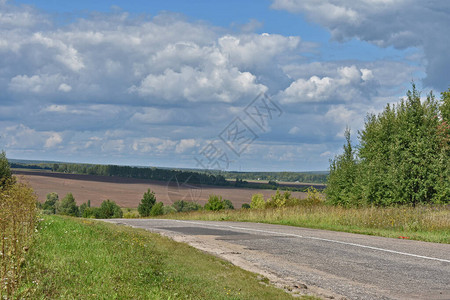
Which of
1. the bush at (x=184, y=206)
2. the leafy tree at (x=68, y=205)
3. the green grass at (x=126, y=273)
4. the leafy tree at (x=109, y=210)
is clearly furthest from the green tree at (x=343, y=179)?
the leafy tree at (x=68, y=205)

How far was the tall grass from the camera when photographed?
6555mm

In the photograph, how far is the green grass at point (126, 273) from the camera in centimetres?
719

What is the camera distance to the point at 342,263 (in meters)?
10.3

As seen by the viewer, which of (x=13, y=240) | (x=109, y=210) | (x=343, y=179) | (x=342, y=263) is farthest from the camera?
(x=109, y=210)

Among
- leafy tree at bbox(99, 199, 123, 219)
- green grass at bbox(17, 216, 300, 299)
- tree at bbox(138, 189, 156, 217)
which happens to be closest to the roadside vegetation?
green grass at bbox(17, 216, 300, 299)

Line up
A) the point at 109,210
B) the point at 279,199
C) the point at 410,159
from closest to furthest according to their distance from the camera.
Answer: the point at 410,159, the point at 279,199, the point at 109,210

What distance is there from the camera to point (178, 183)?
107ft

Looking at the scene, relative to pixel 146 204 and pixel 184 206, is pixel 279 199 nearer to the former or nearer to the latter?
pixel 184 206

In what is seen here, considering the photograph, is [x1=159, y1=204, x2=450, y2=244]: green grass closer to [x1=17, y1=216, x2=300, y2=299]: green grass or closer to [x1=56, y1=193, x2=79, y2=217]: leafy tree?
[x1=17, y1=216, x2=300, y2=299]: green grass

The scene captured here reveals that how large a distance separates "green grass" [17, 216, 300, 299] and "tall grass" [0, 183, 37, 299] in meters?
0.25

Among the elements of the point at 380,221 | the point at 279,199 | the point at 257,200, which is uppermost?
the point at 380,221

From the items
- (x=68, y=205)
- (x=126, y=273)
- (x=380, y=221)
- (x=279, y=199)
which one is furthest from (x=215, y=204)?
(x=68, y=205)

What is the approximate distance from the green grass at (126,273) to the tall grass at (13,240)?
0.83 feet

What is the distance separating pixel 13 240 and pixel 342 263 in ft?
23.5
